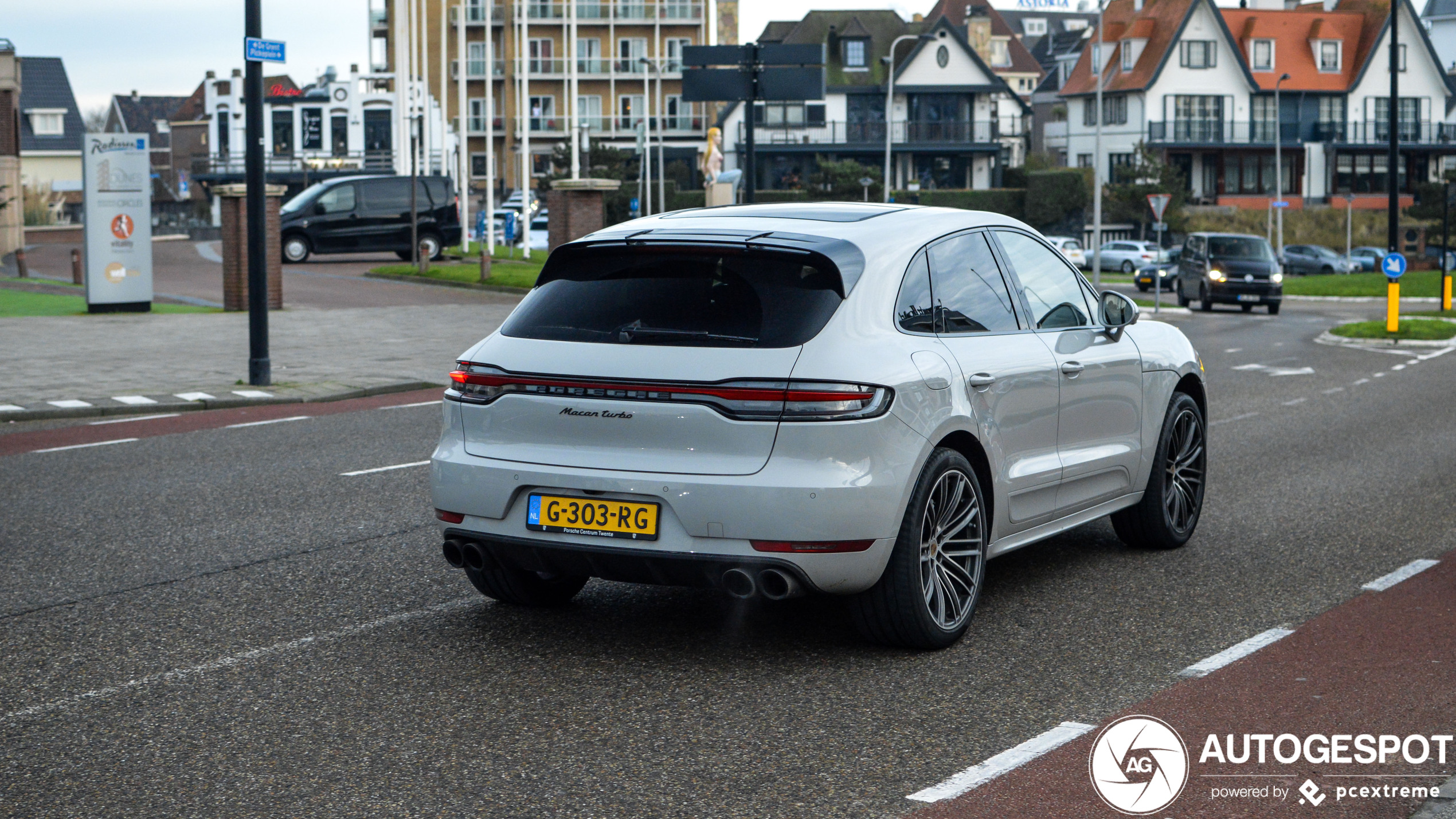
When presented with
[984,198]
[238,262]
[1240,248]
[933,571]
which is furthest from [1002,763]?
[984,198]

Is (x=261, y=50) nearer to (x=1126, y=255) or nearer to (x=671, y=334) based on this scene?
(x=671, y=334)

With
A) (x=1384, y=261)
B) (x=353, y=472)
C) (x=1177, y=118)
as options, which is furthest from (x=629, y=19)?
(x=353, y=472)

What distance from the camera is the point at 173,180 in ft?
364

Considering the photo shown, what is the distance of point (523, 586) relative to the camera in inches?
254

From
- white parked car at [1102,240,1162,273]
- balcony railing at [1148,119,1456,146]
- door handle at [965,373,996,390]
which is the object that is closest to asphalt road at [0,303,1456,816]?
door handle at [965,373,996,390]

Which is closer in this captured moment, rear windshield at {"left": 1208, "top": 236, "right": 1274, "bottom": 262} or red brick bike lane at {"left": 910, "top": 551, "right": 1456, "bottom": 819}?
red brick bike lane at {"left": 910, "top": 551, "right": 1456, "bottom": 819}

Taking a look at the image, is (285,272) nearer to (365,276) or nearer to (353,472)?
(365,276)

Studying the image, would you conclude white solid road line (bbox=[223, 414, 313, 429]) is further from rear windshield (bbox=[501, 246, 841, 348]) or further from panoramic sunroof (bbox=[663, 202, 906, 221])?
rear windshield (bbox=[501, 246, 841, 348])

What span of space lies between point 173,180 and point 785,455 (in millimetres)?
113484

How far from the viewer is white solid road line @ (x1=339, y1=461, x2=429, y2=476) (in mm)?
10422

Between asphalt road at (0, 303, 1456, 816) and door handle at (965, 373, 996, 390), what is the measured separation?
0.97 meters

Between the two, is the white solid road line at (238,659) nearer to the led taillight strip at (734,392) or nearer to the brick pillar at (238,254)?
the led taillight strip at (734,392)

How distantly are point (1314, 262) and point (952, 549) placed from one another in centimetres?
6265

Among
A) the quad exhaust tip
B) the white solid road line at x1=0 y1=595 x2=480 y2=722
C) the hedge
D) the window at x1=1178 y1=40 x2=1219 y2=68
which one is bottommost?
the white solid road line at x1=0 y1=595 x2=480 y2=722
